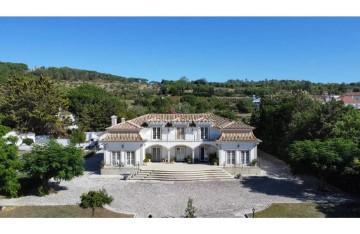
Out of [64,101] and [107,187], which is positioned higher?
[64,101]

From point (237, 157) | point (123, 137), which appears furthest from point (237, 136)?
point (123, 137)

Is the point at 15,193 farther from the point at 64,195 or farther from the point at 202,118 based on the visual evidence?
the point at 202,118

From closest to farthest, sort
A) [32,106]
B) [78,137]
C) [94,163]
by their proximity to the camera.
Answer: [94,163] < [78,137] < [32,106]

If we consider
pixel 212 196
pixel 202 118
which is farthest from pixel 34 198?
pixel 202 118

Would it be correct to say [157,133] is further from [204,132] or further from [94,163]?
[94,163]

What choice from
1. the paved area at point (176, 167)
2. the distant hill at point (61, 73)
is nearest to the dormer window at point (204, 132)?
the paved area at point (176, 167)

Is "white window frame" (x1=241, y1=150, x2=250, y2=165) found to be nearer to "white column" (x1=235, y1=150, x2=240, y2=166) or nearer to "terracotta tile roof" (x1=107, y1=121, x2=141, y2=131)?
"white column" (x1=235, y1=150, x2=240, y2=166)

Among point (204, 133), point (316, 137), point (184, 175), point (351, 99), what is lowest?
point (184, 175)

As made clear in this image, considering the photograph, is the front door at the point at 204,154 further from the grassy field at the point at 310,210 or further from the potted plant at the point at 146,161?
the grassy field at the point at 310,210
